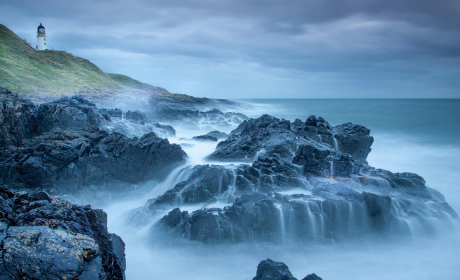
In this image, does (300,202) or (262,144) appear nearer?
(300,202)

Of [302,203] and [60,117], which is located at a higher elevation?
[60,117]

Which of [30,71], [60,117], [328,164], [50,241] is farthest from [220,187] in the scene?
[30,71]

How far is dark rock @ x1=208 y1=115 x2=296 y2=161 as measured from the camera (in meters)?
15.1

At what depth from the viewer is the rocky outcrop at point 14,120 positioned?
13.2m

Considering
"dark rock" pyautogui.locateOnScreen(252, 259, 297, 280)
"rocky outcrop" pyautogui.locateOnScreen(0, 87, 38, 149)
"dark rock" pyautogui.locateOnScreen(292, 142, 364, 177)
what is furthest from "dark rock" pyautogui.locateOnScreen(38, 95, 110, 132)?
"dark rock" pyautogui.locateOnScreen(252, 259, 297, 280)

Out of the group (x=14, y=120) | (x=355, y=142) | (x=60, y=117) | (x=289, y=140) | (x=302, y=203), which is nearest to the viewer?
(x=302, y=203)

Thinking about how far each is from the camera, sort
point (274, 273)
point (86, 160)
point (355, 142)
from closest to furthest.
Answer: point (274, 273)
point (86, 160)
point (355, 142)

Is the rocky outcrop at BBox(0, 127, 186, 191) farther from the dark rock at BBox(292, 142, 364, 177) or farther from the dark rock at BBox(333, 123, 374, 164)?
the dark rock at BBox(333, 123, 374, 164)

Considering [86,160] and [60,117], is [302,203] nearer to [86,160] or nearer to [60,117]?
[86,160]

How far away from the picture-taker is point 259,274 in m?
6.21

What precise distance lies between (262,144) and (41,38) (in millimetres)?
67609

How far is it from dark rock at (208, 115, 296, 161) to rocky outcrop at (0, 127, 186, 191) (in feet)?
8.78

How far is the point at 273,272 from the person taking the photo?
20.2 ft

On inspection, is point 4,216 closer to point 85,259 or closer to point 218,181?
point 85,259
